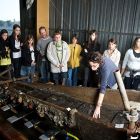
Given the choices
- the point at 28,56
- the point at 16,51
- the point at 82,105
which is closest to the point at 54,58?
the point at 28,56

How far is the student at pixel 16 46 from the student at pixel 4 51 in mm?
105

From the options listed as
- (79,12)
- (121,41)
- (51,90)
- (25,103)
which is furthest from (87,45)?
(25,103)

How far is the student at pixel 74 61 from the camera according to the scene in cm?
536

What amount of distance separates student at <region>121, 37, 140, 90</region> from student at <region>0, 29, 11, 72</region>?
2.84m

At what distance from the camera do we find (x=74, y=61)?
5488 millimetres

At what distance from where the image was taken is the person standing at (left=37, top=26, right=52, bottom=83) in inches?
214

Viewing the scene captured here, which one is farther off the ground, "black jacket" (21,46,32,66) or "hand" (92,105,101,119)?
"black jacket" (21,46,32,66)

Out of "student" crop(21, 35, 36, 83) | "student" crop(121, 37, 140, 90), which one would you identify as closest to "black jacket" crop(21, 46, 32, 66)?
"student" crop(21, 35, 36, 83)

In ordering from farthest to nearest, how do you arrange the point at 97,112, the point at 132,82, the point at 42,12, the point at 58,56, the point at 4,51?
1. the point at 42,12
2. the point at 4,51
3. the point at 58,56
4. the point at 132,82
5. the point at 97,112

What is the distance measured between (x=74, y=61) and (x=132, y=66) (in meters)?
1.52

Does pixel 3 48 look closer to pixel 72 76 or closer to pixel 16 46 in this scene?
pixel 16 46

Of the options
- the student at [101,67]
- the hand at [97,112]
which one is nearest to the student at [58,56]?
the student at [101,67]

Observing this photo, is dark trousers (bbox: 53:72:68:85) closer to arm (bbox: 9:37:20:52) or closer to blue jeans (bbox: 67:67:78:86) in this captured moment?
blue jeans (bbox: 67:67:78:86)

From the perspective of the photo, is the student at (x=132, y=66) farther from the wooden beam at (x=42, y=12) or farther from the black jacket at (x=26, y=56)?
the wooden beam at (x=42, y=12)
